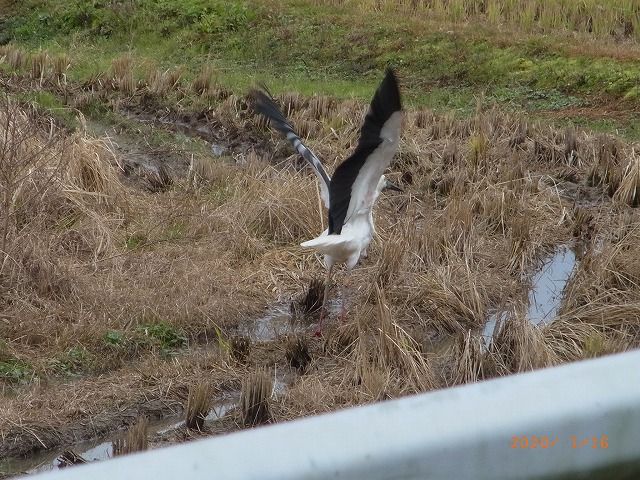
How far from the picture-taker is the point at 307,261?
7.59 meters

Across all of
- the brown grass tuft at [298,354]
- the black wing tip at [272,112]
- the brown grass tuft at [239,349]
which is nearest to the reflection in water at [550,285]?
the brown grass tuft at [298,354]

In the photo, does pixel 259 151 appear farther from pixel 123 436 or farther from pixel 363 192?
pixel 123 436

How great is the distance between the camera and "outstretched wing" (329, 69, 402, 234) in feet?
16.2

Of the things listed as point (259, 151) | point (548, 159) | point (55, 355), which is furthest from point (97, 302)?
point (548, 159)

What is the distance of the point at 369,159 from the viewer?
5.75 metres

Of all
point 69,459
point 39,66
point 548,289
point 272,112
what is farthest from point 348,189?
point 39,66

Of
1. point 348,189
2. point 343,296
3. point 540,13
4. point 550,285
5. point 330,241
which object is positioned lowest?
point 550,285

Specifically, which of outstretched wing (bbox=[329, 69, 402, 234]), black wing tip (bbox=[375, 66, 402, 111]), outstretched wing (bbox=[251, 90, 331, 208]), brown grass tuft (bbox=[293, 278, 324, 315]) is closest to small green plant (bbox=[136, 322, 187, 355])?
brown grass tuft (bbox=[293, 278, 324, 315])

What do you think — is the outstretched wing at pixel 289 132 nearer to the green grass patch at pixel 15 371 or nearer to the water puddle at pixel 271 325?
the water puddle at pixel 271 325

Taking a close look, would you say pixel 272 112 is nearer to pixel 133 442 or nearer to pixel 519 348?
pixel 519 348

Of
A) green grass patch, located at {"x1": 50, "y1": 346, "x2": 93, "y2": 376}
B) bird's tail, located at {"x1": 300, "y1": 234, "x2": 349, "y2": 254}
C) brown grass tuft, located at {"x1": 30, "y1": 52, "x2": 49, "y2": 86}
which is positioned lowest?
green grass patch, located at {"x1": 50, "y1": 346, "x2": 93, "y2": 376}
